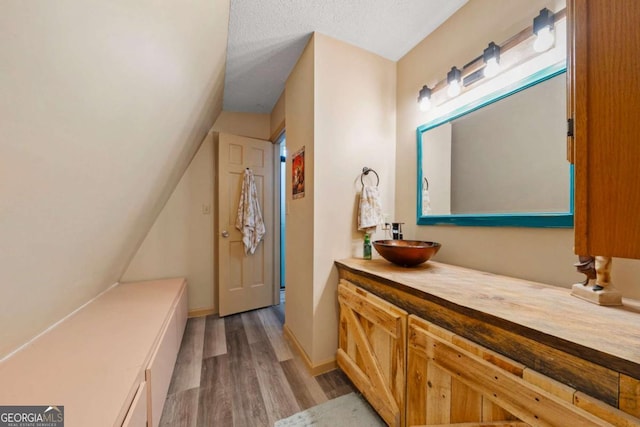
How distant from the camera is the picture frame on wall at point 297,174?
1.85 m

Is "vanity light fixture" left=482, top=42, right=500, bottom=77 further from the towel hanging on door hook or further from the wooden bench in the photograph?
the wooden bench

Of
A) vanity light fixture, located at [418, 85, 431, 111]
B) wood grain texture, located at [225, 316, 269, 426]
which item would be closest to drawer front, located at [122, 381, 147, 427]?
wood grain texture, located at [225, 316, 269, 426]

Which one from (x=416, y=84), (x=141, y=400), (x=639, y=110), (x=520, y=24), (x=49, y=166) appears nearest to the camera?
(x=639, y=110)

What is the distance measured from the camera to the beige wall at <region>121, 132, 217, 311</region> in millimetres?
2359

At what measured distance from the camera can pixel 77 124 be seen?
68 cm

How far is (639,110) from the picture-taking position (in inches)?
14.5

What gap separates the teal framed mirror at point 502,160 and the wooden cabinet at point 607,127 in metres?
0.84

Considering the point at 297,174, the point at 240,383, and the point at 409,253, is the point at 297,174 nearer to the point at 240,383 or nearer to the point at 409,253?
the point at 409,253

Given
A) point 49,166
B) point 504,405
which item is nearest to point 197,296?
point 49,166

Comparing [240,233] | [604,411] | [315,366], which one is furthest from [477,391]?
[240,233]

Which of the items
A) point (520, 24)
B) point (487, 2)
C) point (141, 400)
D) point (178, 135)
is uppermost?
point (487, 2)

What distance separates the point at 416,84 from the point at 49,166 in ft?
6.88

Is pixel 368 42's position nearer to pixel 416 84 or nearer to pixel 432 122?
pixel 416 84

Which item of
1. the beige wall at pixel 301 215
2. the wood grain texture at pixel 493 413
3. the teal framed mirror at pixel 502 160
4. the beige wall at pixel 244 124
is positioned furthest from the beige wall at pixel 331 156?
the beige wall at pixel 244 124
